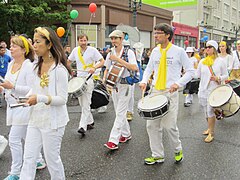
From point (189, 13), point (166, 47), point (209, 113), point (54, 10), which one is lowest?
point (209, 113)

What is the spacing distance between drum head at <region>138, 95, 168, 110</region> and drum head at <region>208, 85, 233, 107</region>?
144cm

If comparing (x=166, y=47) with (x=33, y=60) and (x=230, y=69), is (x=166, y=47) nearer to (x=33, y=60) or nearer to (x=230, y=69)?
(x=33, y=60)

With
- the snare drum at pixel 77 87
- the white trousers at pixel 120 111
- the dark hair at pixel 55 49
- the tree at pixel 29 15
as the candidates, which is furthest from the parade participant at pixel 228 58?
the tree at pixel 29 15

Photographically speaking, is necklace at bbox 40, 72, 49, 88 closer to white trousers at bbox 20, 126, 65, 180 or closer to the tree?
white trousers at bbox 20, 126, 65, 180

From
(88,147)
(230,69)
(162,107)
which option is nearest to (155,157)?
(162,107)

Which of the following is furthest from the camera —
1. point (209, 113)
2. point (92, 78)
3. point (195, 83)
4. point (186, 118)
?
point (195, 83)

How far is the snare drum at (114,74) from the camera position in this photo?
481 centimetres

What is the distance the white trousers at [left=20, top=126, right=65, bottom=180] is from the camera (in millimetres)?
2830

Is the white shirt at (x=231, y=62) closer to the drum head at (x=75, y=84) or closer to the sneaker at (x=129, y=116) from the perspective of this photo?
the sneaker at (x=129, y=116)

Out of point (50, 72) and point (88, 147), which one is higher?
point (50, 72)

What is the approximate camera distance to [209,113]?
5.35m

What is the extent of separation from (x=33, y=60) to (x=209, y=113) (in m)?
3.28

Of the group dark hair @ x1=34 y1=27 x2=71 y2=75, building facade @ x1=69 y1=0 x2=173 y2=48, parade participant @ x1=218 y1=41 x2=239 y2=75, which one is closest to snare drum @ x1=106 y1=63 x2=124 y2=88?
dark hair @ x1=34 y1=27 x2=71 y2=75

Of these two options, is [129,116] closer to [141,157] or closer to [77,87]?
[77,87]
